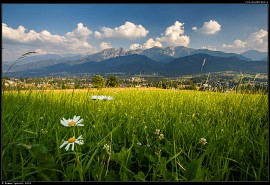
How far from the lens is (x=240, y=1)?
1.58 metres

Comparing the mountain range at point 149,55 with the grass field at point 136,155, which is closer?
the grass field at point 136,155

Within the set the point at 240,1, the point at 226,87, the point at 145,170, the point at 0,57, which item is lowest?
the point at 145,170

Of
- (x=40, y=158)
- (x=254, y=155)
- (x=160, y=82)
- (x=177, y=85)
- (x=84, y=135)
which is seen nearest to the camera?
(x=40, y=158)

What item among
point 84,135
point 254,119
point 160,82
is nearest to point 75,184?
point 84,135

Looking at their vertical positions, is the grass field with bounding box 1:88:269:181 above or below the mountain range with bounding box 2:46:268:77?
below

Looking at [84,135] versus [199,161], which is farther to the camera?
[84,135]

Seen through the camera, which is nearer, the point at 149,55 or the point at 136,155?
the point at 136,155

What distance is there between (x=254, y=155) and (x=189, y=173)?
0.60 m

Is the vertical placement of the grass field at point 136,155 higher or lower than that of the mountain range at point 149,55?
lower

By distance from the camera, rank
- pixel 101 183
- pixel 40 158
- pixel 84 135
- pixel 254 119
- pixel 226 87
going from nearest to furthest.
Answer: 1. pixel 101 183
2. pixel 40 158
3. pixel 84 135
4. pixel 254 119
5. pixel 226 87

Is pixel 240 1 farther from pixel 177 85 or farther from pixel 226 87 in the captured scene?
pixel 177 85

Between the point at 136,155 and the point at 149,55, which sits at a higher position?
the point at 149,55

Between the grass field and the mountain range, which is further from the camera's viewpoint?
the mountain range

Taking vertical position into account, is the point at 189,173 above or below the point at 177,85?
below
